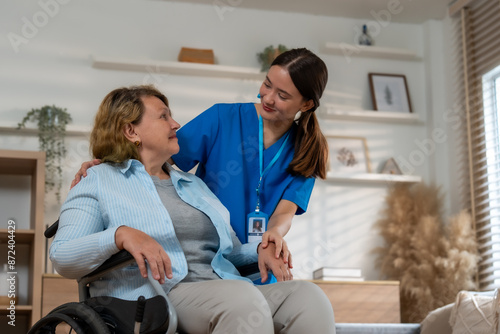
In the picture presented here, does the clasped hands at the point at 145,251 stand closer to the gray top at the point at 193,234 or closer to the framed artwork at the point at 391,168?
the gray top at the point at 193,234

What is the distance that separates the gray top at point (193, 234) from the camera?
182 cm

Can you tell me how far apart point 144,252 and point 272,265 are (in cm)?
39

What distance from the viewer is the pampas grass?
4023 mm

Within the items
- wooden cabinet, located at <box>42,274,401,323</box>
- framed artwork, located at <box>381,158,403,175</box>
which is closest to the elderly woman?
wooden cabinet, located at <box>42,274,401,323</box>

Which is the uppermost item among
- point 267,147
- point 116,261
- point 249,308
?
point 267,147

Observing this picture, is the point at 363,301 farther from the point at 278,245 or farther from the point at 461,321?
the point at 278,245

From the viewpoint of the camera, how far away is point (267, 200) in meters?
2.33

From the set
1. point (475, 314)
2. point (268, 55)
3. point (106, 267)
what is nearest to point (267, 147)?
point (106, 267)

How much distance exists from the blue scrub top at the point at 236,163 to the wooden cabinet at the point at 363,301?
5.36 ft

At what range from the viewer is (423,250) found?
4.14 meters

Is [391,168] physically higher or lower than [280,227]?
higher

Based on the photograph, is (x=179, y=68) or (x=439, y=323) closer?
(x=439, y=323)

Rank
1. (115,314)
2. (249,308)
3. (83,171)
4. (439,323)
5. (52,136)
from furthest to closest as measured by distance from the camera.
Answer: (52,136) → (439,323) → (83,171) → (115,314) → (249,308)

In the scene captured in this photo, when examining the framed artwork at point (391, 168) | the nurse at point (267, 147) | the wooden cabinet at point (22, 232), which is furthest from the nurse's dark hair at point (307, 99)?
the framed artwork at point (391, 168)
